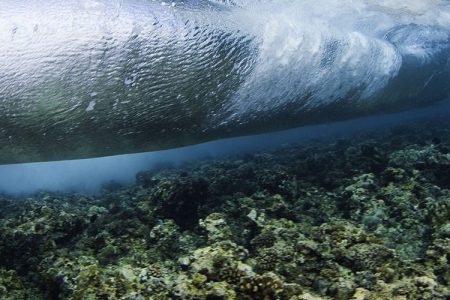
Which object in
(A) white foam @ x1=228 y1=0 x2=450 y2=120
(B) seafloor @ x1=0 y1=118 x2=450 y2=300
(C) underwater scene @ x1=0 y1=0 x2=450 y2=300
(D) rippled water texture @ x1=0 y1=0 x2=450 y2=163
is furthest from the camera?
(A) white foam @ x1=228 y1=0 x2=450 y2=120

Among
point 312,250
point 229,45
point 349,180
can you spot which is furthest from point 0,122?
point 349,180

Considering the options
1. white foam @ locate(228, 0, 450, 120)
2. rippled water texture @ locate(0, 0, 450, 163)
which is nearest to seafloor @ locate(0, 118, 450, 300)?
rippled water texture @ locate(0, 0, 450, 163)

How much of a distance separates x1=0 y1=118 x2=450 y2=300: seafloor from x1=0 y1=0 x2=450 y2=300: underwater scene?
0.06 ft

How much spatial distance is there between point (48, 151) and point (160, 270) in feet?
7.27

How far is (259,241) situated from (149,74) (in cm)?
237

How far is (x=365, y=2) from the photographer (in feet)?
37.8

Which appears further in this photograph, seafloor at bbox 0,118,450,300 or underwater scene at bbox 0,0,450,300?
underwater scene at bbox 0,0,450,300

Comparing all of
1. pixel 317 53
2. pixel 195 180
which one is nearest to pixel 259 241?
pixel 195 180

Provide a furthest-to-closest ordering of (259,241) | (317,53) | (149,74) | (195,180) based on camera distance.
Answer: (317,53) → (195,180) → (149,74) → (259,241)

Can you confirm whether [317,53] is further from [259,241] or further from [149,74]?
[259,241]

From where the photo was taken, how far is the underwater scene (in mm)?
3213

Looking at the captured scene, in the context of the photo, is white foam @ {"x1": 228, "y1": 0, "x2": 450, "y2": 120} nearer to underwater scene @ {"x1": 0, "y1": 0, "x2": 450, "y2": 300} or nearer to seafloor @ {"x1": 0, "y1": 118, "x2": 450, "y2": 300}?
underwater scene @ {"x1": 0, "y1": 0, "x2": 450, "y2": 300}

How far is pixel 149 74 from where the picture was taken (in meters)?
4.31

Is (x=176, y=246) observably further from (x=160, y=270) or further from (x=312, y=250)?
(x=312, y=250)
